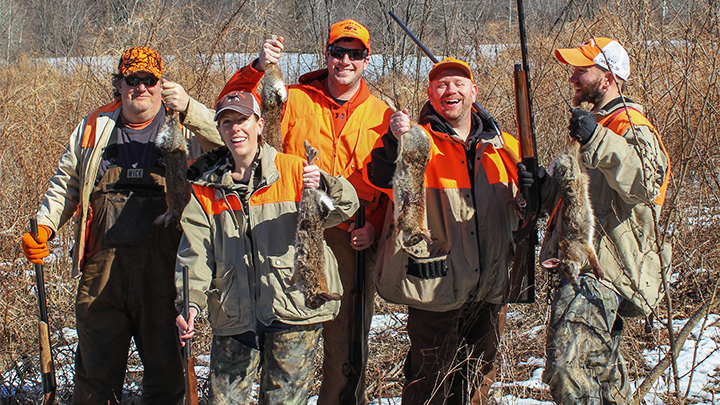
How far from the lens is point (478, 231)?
335 centimetres

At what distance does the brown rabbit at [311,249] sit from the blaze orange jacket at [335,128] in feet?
2.58

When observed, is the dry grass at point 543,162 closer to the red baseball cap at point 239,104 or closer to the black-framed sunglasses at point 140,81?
the red baseball cap at point 239,104

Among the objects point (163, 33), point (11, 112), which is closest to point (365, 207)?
point (163, 33)

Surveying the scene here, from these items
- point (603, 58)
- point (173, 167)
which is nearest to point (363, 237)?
point (173, 167)

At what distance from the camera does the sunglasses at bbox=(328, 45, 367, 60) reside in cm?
377

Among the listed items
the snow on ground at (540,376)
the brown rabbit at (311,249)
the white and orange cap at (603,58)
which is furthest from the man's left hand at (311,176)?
the snow on ground at (540,376)

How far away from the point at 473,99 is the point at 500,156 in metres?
0.39

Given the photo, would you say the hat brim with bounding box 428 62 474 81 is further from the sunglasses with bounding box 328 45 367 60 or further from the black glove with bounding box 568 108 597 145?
the black glove with bounding box 568 108 597 145

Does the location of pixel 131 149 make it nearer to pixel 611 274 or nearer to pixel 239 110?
pixel 239 110

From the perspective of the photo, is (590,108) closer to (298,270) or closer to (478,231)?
(478,231)

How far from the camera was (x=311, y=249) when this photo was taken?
9.64 feet

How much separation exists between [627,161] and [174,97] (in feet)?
8.41

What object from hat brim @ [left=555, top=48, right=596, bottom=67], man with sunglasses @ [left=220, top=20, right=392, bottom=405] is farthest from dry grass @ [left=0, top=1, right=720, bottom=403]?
hat brim @ [left=555, top=48, right=596, bottom=67]

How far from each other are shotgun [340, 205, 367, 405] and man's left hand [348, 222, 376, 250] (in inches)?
4.8
